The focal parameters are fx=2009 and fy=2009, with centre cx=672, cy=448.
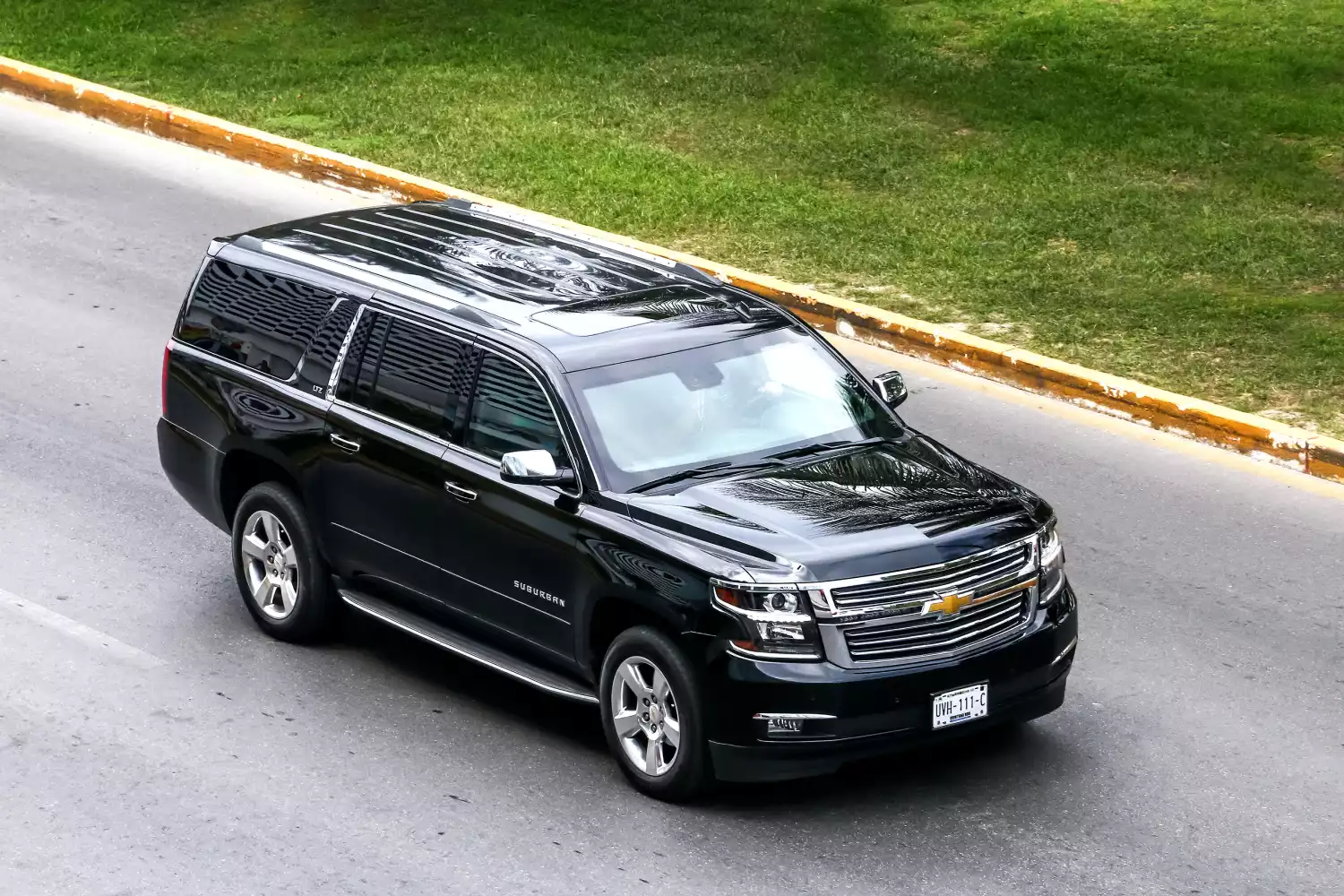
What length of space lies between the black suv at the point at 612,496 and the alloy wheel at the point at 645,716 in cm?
1

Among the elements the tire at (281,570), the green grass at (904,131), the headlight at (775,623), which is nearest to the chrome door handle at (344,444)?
the tire at (281,570)

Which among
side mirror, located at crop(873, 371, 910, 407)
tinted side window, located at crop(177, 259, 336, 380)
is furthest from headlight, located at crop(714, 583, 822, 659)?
tinted side window, located at crop(177, 259, 336, 380)

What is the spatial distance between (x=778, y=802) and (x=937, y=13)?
46.5ft

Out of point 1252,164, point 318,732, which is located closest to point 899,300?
point 1252,164

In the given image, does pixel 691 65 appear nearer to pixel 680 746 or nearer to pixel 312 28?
pixel 312 28

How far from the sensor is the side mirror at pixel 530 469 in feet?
26.3

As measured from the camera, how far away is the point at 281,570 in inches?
376

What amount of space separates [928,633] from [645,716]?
116cm

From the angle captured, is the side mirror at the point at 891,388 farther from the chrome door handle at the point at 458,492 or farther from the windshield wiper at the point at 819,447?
the chrome door handle at the point at 458,492

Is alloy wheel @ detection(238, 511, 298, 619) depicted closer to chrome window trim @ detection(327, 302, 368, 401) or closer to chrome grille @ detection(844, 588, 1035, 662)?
chrome window trim @ detection(327, 302, 368, 401)

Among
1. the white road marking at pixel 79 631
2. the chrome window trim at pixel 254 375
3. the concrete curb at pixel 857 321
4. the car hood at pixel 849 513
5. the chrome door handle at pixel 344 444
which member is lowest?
the white road marking at pixel 79 631

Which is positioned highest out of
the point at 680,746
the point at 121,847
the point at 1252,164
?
the point at 1252,164

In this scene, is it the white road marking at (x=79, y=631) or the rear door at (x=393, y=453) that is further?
the white road marking at (x=79, y=631)

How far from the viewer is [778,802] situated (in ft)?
26.0
